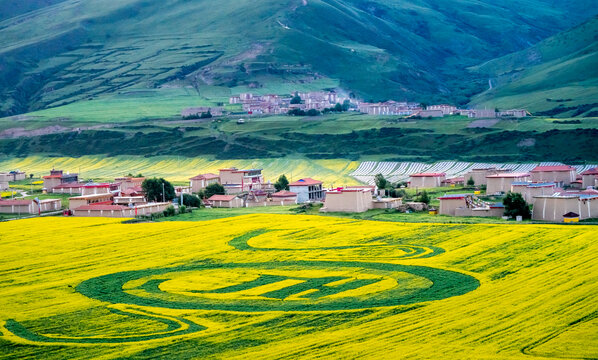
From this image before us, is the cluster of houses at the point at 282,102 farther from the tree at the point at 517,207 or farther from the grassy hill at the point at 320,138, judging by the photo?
the tree at the point at 517,207

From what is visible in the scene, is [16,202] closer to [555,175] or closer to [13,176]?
[13,176]

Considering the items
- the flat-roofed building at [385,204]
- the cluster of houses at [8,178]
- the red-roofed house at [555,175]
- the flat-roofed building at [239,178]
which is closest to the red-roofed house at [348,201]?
the flat-roofed building at [385,204]

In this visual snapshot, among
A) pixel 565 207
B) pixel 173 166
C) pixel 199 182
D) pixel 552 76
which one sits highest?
pixel 552 76

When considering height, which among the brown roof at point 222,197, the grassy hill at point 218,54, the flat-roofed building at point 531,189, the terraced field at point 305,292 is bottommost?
the terraced field at point 305,292

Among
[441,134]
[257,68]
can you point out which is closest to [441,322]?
[441,134]

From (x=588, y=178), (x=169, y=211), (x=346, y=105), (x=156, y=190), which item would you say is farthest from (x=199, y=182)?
(x=346, y=105)
